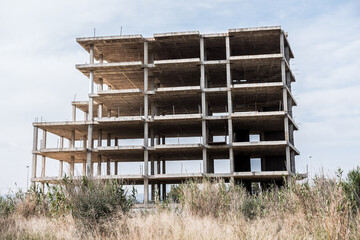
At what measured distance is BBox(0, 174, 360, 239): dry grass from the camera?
10.6 meters

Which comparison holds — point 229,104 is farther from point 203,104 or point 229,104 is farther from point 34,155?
point 34,155

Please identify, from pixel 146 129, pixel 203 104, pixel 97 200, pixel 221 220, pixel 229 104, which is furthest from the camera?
pixel 146 129

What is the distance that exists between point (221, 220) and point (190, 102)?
3196cm

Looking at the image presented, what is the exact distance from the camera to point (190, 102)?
4719cm

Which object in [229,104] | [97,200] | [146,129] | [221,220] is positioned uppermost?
[229,104]

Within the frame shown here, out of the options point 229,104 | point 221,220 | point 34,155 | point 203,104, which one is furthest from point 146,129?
point 221,220

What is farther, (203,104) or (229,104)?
(203,104)

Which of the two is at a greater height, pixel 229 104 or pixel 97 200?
pixel 229 104

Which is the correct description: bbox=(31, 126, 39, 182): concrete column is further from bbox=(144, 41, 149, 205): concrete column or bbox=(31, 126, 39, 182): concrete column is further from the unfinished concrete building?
bbox=(144, 41, 149, 205): concrete column

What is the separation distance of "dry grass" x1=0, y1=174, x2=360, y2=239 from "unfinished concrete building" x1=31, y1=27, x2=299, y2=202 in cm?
2131

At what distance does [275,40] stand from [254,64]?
3356 millimetres

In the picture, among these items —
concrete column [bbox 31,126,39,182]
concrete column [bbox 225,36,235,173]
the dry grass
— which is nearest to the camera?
the dry grass

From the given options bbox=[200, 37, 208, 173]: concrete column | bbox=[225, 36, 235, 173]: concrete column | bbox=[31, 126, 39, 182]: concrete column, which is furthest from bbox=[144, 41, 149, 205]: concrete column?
bbox=[31, 126, 39, 182]: concrete column

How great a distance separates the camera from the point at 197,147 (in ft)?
136
